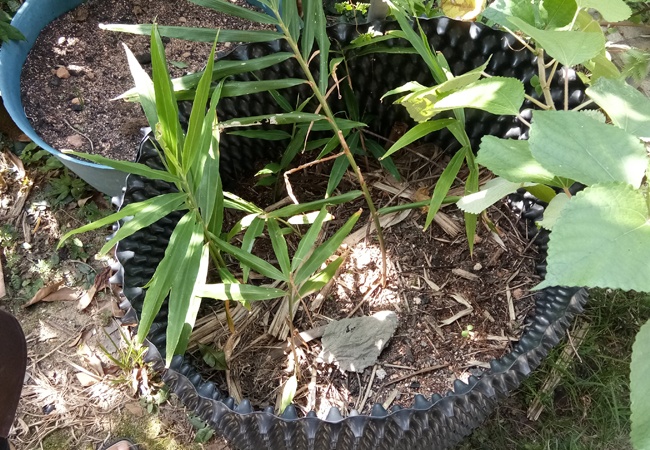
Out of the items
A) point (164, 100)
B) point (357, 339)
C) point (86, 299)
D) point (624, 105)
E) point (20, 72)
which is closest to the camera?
point (624, 105)

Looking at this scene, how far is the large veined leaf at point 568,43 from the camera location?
0.66 m

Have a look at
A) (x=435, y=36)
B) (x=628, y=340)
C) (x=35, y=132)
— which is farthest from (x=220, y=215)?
(x=628, y=340)

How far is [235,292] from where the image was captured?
92 centimetres

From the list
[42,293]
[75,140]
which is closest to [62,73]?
[75,140]

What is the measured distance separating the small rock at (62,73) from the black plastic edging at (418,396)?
689 mm

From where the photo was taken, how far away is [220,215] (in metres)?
1.02

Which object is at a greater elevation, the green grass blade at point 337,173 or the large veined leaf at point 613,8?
the large veined leaf at point 613,8

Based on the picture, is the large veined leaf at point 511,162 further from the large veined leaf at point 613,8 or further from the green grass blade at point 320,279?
the green grass blade at point 320,279

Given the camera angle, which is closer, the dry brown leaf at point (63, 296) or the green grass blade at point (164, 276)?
the green grass blade at point (164, 276)

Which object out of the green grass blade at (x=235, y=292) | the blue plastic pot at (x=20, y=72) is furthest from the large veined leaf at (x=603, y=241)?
the blue plastic pot at (x=20, y=72)

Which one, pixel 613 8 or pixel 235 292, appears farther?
pixel 235 292

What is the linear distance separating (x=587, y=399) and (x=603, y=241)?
0.92 metres

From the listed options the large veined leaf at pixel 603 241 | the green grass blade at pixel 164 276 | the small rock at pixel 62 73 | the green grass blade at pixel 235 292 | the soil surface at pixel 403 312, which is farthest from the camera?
the small rock at pixel 62 73

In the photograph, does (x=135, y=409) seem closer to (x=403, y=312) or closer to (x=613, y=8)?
(x=403, y=312)
